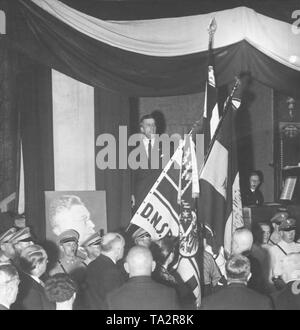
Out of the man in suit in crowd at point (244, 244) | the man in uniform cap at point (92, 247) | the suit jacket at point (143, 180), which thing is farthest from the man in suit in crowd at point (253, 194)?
the man in uniform cap at point (92, 247)

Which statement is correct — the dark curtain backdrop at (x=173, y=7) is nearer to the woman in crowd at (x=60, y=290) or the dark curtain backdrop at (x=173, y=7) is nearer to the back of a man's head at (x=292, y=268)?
the back of a man's head at (x=292, y=268)

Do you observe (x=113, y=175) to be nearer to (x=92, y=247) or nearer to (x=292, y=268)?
(x=92, y=247)

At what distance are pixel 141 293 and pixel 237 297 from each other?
1.81ft

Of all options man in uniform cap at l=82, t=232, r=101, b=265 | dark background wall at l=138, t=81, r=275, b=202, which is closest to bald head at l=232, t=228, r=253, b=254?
man in uniform cap at l=82, t=232, r=101, b=265

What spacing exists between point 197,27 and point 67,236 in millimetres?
2346

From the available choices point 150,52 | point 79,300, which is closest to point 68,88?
point 150,52

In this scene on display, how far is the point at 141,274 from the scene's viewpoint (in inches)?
134

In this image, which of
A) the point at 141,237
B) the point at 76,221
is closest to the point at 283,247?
the point at 141,237

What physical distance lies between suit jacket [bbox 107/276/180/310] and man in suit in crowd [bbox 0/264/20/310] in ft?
1.90

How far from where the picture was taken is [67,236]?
188 inches

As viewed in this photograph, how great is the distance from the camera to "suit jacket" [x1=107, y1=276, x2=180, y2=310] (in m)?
3.36

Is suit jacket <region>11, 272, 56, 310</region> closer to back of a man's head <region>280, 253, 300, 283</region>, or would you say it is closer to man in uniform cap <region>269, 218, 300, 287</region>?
back of a man's head <region>280, 253, 300, 283</region>

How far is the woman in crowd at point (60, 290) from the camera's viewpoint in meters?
3.21

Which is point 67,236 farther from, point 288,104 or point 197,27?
point 288,104
